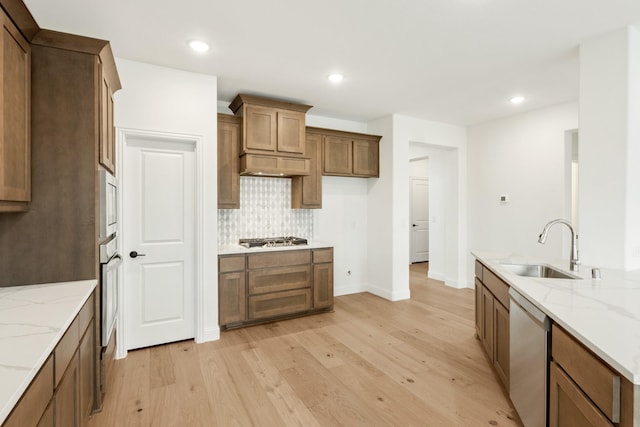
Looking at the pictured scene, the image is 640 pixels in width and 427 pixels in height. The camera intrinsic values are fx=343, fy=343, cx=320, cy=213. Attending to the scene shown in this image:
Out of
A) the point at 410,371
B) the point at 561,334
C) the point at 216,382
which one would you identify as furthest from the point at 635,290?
the point at 216,382

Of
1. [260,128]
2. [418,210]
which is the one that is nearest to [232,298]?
[260,128]

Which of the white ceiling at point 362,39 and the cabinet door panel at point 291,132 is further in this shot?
the cabinet door panel at point 291,132

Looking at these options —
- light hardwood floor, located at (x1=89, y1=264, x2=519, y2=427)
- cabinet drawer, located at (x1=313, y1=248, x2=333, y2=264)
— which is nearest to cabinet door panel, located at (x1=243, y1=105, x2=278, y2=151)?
cabinet drawer, located at (x1=313, y1=248, x2=333, y2=264)

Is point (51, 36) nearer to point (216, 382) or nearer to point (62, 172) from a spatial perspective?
point (62, 172)

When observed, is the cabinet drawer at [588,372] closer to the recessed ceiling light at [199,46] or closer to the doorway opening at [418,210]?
the recessed ceiling light at [199,46]

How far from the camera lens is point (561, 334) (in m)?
1.52

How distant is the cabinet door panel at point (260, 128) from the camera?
386 centimetres

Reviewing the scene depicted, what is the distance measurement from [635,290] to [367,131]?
4.08 meters

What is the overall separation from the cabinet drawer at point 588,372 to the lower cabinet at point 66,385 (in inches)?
70.5

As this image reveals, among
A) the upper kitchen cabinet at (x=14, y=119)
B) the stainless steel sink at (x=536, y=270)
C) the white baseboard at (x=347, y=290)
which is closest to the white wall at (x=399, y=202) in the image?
the white baseboard at (x=347, y=290)

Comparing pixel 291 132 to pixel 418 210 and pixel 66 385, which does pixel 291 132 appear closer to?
pixel 66 385

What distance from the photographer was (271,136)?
3988 mm

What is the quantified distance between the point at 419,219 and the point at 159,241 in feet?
21.2

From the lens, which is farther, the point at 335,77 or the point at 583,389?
the point at 335,77
